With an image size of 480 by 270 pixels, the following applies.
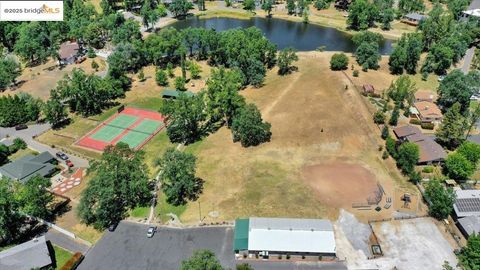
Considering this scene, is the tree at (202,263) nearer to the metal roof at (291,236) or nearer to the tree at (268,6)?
the metal roof at (291,236)

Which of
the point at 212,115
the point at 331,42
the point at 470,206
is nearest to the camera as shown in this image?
the point at 470,206

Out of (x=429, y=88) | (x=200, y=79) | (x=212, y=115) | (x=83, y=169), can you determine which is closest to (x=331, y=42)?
(x=429, y=88)

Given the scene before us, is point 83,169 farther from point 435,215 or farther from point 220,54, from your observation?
point 435,215

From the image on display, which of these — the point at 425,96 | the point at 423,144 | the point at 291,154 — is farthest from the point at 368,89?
the point at 291,154

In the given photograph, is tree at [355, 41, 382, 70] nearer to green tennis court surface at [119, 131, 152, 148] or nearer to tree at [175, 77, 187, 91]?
tree at [175, 77, 187, 91]

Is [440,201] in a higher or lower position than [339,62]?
lower

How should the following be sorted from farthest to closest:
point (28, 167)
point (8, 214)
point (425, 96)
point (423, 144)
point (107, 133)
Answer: point (425, 96) → point (107, 133) → point (423, 144) → point (28, 167) → point (8, 214)

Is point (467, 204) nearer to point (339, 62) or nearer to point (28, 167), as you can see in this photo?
point (339, 62)

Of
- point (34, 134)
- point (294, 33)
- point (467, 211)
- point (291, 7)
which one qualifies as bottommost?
point (34, 134)
